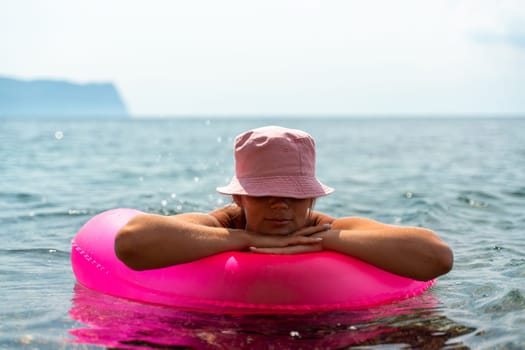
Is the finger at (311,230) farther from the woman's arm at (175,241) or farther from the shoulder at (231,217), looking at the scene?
the shoulder at (231,217)

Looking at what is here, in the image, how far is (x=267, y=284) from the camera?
12.3 feet

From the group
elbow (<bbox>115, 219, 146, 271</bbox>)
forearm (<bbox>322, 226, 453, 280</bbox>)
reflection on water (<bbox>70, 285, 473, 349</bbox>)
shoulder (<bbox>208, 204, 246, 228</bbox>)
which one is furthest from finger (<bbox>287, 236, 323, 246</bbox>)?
elbow (<bbox>115, 219, 146, 271</bbox>)

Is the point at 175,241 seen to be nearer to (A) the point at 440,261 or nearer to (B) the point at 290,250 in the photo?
(B) the point at 290,250

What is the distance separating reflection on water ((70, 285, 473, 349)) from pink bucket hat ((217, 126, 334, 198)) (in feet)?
2.26

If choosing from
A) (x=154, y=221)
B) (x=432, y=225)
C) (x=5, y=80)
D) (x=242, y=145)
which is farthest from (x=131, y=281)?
(x=5, y=80)

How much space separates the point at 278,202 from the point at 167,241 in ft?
2.07

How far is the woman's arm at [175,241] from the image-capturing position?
3.66 meters

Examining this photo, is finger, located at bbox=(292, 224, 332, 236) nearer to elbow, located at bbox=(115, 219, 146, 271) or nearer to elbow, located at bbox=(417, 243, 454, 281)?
elbow, located at bbox=(417, 243, 454, 281)

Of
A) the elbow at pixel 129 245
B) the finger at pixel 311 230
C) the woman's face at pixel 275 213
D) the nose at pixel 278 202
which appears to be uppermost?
the nose at pixel 278 202

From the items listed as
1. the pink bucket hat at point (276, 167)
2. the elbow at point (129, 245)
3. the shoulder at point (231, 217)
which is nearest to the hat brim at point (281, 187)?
the pink bucket hat at point (276, 167)

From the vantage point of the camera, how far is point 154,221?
145 inches

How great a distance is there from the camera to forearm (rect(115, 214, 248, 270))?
12.0ft

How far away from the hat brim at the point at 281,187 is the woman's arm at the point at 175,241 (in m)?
0.27

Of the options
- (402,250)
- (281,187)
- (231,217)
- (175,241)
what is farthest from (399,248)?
(175,241)
